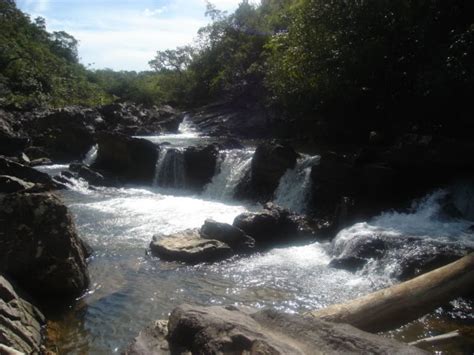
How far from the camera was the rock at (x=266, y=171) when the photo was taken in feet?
52.4

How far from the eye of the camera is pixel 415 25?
13891mm

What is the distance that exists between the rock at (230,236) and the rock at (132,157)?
29.8 feet

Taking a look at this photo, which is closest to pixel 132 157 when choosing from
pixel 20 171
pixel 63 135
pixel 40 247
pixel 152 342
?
pixel 20 171

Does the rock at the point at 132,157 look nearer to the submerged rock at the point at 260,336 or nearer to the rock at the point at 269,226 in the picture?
the rock at the point at 269,226

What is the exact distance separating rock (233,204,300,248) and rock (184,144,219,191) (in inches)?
268

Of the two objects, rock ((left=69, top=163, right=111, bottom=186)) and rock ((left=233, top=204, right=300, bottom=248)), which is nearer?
rock ((left=233, top=204, right=300, bottom=248))

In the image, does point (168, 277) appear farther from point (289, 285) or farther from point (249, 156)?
point (249, 156)

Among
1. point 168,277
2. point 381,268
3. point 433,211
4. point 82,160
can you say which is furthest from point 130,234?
point 82,160

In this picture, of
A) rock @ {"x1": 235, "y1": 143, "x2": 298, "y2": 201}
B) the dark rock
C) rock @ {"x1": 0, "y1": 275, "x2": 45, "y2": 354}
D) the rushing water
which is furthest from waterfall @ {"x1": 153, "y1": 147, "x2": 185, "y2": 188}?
rock @ {"x1": 0, "y1": 275, "x2": 45, "y2": 354}

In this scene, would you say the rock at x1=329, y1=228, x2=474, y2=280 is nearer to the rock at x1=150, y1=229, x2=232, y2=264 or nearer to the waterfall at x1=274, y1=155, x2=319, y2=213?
the rock at x1=150, y1=229, x2=232, y2=264

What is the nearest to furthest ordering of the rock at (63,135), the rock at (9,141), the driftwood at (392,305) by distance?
the driftwood at (392,305) → the rock at (9,141) → the rock at (63,135)

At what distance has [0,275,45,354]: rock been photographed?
5500 mm

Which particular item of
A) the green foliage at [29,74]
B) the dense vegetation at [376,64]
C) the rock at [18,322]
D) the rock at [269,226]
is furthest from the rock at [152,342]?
the green foliage at [29,74]

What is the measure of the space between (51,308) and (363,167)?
9208mm
